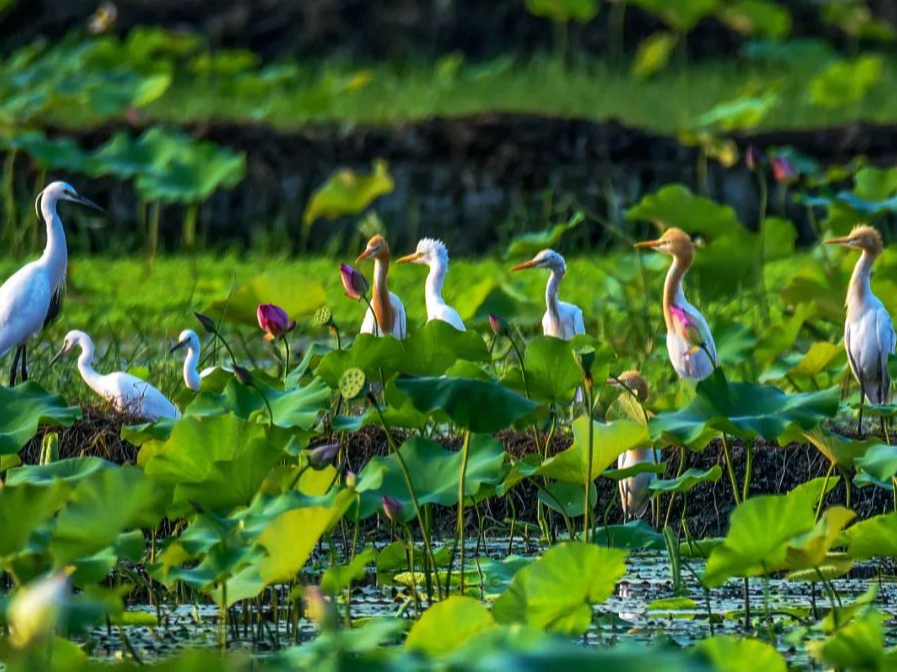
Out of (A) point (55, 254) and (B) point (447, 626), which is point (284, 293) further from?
(B) point (447, 626)

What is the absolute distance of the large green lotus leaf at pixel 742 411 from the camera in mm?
3236

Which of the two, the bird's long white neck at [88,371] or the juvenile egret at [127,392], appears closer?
the juvenile egret at [127,392]

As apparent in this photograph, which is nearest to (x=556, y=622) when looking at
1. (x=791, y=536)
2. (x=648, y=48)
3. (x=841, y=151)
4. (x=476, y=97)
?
(x=791, y=536)

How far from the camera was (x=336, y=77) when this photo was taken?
12.7 metres

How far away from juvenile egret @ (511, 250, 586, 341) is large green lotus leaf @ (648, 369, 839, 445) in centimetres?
200

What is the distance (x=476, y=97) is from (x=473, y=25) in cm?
253

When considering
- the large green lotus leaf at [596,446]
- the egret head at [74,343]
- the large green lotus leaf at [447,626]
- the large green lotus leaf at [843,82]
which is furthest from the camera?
the large green lotus leaf at [843,82]

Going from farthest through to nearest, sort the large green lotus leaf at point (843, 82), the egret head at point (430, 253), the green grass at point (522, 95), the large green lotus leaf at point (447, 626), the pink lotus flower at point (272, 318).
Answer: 1. the large green lotus leaf at point (843, 82)
2. the green grass at point (522, 95)
3. the egret head at point (430, 253)
4. the pink lotus flower at point (272, 318)
5. the large green lotus leaf at point (447, 626)

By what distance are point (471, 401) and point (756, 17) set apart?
1110 centimetres

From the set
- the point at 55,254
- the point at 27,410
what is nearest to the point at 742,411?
the point at 27,410

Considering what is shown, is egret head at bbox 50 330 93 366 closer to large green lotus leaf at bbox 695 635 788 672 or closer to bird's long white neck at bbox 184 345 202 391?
bird's long white neck at bbox 184 345 202 391

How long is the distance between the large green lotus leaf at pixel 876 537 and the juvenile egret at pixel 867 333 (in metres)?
1.85

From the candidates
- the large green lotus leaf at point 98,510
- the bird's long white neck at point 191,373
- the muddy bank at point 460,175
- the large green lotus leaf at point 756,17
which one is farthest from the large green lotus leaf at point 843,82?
the large green lotus leaf at point 98,510

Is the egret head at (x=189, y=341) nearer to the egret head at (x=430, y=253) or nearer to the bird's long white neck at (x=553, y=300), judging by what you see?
the egret head at (x=430, y=253)
